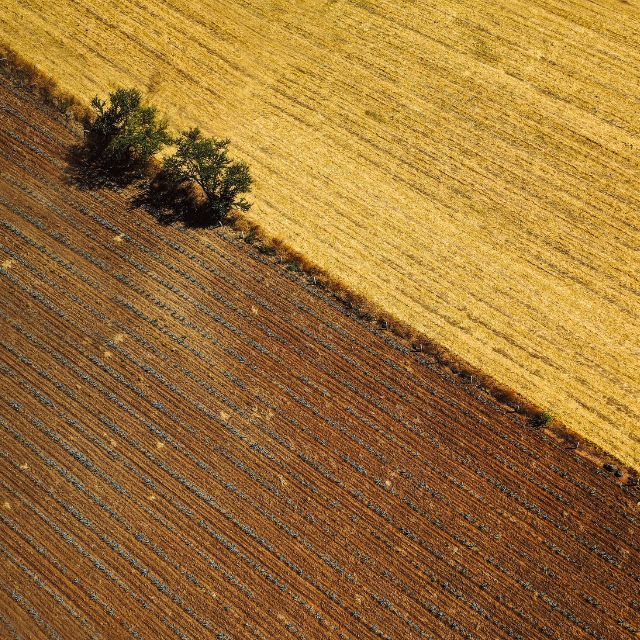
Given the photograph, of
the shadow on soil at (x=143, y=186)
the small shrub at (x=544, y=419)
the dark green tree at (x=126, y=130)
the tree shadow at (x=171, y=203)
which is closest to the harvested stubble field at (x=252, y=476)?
the small shrub at (x=544, y=419)

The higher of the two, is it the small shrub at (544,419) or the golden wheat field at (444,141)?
the golden wheat field at (444,141)

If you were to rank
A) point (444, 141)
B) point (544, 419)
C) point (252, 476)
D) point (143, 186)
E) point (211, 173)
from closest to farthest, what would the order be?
point (252, 476) < point (544, 419) < point (211, 173) < point (143, 186) < point (444, 141)

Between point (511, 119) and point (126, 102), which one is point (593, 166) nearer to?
point (511, 119)

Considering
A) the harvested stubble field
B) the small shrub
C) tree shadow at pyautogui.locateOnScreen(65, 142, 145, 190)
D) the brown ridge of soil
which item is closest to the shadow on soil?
tree shadow at pyautogui.locateOnScreen(65, 142, 145, 190)

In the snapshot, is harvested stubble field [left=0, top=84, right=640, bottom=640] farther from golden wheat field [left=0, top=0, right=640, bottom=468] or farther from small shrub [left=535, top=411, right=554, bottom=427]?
golden wheat field [left=0, top=0, right=640, bottom=468]

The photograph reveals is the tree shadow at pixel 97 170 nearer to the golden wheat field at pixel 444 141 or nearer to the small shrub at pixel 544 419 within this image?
the golden wheat field at pixel 444 141

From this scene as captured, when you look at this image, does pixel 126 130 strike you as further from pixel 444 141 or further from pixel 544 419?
pixel 544 419

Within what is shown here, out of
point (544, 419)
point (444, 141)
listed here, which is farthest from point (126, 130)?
point (544, 419)
